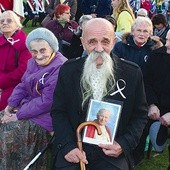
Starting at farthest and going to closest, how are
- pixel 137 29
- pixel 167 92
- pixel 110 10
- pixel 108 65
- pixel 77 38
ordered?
pixel 110 10 → pixel 77 38 → pixel 137 29 → pixel 167 92 → pixel 108 65

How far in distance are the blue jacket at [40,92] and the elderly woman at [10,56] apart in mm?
601

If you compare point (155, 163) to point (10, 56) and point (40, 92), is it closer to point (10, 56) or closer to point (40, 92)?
point (40, 92)

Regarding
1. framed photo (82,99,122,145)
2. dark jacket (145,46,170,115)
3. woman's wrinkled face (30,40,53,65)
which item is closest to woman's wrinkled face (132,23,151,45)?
dark jacket (145,46,170,115)

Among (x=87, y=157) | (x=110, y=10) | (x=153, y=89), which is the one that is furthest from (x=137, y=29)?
(x=110, y=10)

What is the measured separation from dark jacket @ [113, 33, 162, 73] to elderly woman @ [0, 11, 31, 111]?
3.36ft

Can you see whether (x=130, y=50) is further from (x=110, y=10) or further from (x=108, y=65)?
(x=110, y=10)

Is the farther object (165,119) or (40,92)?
(165,119)

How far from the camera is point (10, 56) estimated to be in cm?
434

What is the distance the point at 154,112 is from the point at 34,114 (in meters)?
1.14

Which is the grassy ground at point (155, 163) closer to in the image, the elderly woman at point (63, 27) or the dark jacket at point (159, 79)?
the dark jacket at point (159, 79)

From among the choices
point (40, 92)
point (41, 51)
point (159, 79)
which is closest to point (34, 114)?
point (40, 92)

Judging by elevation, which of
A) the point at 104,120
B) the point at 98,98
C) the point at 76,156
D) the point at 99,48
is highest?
the point at 99,48

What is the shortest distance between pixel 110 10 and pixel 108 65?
18.5 feet

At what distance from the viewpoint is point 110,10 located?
27.0 feet
